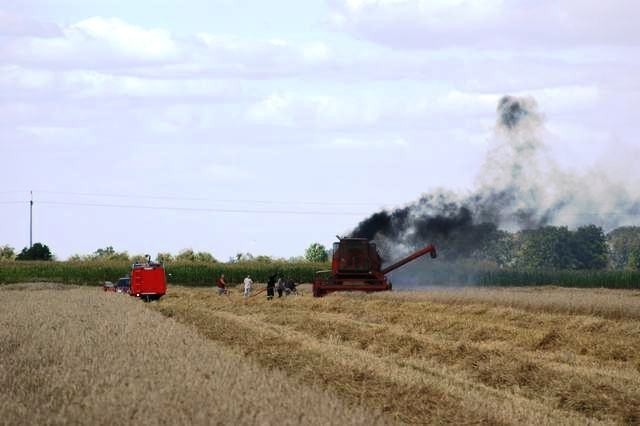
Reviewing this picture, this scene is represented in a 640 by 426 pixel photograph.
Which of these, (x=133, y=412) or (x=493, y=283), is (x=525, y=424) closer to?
(x=133, y=412)

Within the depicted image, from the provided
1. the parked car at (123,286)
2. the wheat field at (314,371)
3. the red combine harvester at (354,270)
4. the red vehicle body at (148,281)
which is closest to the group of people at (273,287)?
the red combine harvester at (354,270)

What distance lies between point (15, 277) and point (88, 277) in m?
5.71

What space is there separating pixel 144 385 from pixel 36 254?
3680 inches

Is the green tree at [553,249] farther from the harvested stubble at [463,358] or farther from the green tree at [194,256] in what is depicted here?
the harvested stubble at [463,358]

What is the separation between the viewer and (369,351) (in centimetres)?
2197

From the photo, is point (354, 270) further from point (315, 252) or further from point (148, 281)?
point (315, 252)

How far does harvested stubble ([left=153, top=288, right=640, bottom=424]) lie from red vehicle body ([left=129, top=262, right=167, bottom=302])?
15498 millimetres

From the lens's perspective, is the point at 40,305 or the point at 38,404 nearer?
the point at 38,404

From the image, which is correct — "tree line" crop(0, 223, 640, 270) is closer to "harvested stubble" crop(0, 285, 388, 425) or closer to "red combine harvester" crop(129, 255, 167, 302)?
"red combine harvester" crop(129, 255, 167, 302)

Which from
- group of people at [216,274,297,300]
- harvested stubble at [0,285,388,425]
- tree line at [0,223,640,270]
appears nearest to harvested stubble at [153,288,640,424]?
harvested stubble at [0,285,388,425]

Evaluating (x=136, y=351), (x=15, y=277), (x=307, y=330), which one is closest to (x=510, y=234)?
(x=15, y=277)

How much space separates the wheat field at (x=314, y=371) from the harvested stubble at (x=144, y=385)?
1.2 inches

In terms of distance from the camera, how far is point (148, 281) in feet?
165

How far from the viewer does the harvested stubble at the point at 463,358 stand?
13.2 metres
